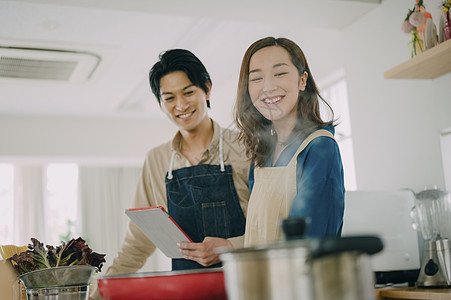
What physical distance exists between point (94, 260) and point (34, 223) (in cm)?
539

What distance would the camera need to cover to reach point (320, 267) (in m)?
0.53

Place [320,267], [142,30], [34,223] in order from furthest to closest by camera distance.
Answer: [34,223]
[142,30]
[320,267]

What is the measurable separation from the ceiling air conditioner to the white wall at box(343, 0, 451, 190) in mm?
1855

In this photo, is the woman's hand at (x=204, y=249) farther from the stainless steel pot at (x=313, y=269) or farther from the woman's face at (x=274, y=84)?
the stainless steel pot at (x=313, y=269)

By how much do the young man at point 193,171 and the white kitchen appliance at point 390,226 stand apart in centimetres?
80

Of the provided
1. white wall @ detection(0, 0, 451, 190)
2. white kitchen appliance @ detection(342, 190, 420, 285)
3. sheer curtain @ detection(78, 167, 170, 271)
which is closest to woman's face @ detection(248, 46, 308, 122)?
white wall @ detection(0, 0, 451, 190)

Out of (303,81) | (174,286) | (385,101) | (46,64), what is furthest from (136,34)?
(174,286)

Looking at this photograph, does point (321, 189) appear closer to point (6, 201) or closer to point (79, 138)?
point (79, 138)

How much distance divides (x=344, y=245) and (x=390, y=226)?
181cm

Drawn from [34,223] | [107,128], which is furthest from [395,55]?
[34,223]

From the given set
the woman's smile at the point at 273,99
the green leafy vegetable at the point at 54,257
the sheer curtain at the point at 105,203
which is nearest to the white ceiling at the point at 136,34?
the woman's smile at the point at 273,99

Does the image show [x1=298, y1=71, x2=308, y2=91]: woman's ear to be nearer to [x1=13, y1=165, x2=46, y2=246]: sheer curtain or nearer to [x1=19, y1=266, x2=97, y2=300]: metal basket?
[x1=19, y1=266, x2=97, y2=300]: metal basket

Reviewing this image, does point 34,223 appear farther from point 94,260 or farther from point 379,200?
point 94,260

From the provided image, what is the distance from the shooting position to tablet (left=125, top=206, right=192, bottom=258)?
119 centimetres
